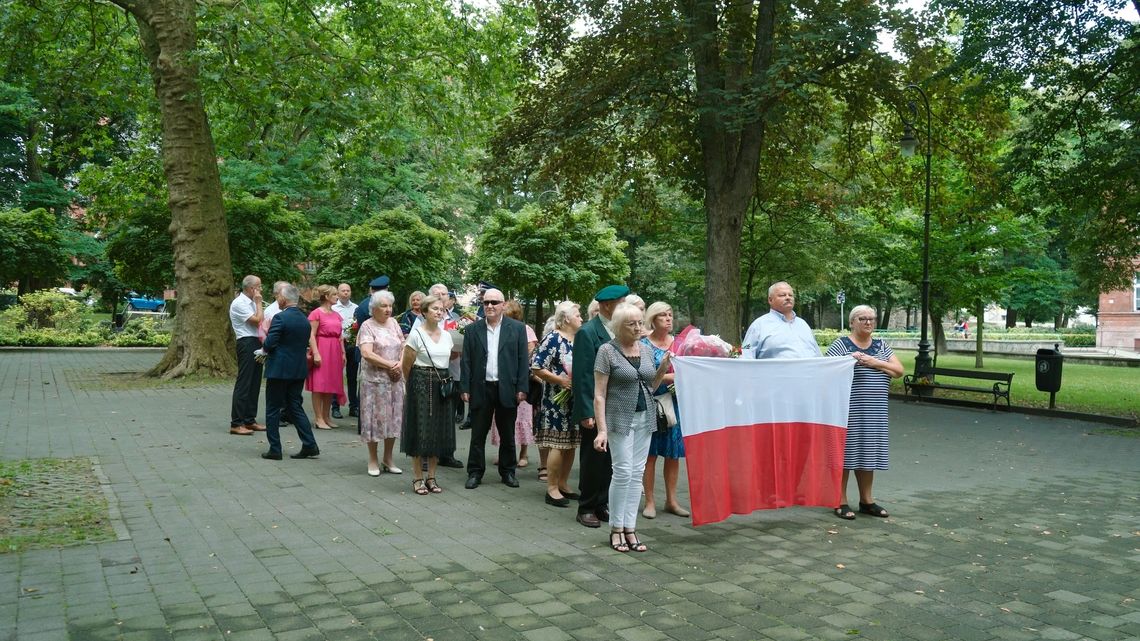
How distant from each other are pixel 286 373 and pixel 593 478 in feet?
13.8

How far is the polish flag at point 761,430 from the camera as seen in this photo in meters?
7.24

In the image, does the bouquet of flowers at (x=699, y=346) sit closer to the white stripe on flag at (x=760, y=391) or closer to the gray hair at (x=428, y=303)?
the white stripe on flag at (x=760, y=391)

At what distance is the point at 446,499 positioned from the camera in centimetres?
833

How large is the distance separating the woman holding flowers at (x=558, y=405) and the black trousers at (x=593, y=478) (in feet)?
2.28

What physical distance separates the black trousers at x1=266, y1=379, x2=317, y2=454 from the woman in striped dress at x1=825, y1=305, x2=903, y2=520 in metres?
5.61

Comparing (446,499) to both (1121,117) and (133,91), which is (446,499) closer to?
(1121,117)

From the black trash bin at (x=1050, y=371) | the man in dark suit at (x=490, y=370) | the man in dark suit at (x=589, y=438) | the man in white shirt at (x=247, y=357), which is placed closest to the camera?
the man in dark suit at (x=589, y=438)

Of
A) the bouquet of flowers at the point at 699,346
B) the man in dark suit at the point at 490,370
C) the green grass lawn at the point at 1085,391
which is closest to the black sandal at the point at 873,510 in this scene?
the bouquet of flowers at the point at 699,346

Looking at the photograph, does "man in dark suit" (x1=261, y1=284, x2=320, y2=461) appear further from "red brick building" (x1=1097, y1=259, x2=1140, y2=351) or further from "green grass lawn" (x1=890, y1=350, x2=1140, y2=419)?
"red brick building" (x1=1097, y1=259, x2=1140, y2=351)

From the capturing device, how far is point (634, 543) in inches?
262

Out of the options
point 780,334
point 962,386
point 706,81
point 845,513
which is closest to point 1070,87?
point 962,386

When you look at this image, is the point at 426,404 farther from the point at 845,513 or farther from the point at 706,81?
the point at 706,81

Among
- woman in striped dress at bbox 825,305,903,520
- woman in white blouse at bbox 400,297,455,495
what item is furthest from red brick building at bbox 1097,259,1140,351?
woman in white blouse at bbox 400,297,455,495

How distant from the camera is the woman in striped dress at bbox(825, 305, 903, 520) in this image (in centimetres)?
793
